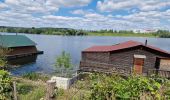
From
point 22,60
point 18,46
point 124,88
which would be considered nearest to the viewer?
point 124,88

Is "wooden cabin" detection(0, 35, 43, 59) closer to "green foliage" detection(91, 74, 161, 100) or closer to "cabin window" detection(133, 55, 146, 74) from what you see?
"cabin window" detection(133, 55, 146, 74)

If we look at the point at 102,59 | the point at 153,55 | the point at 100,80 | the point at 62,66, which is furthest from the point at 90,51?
the point at 100,80

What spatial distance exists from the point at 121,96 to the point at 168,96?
4.24 ft

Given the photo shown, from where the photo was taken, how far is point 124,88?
7324 mm

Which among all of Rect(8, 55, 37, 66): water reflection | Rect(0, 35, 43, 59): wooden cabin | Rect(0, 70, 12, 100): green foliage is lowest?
Rect(8, 55, 37, 66): water reflection

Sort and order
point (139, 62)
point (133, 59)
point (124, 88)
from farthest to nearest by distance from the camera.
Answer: point (133, 59), point (139, 62), point (124, 88)

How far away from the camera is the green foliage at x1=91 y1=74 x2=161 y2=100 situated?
7.23 meters

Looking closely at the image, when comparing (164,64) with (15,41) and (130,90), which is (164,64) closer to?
(130,90)

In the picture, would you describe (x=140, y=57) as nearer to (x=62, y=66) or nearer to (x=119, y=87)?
(x=62, y=66)

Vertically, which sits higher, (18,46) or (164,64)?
(164,64)

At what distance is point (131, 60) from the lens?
96.2ft

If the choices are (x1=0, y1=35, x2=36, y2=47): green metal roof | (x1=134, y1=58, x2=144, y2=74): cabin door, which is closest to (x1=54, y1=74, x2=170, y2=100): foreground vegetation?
(x1=134, y1=58, x2=144, y2=74): cabin door

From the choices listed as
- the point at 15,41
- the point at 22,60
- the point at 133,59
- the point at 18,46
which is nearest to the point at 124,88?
the point at 133,59

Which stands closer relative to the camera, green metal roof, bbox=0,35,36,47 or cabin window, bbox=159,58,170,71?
cabin window, bbox=159,58,170,71
